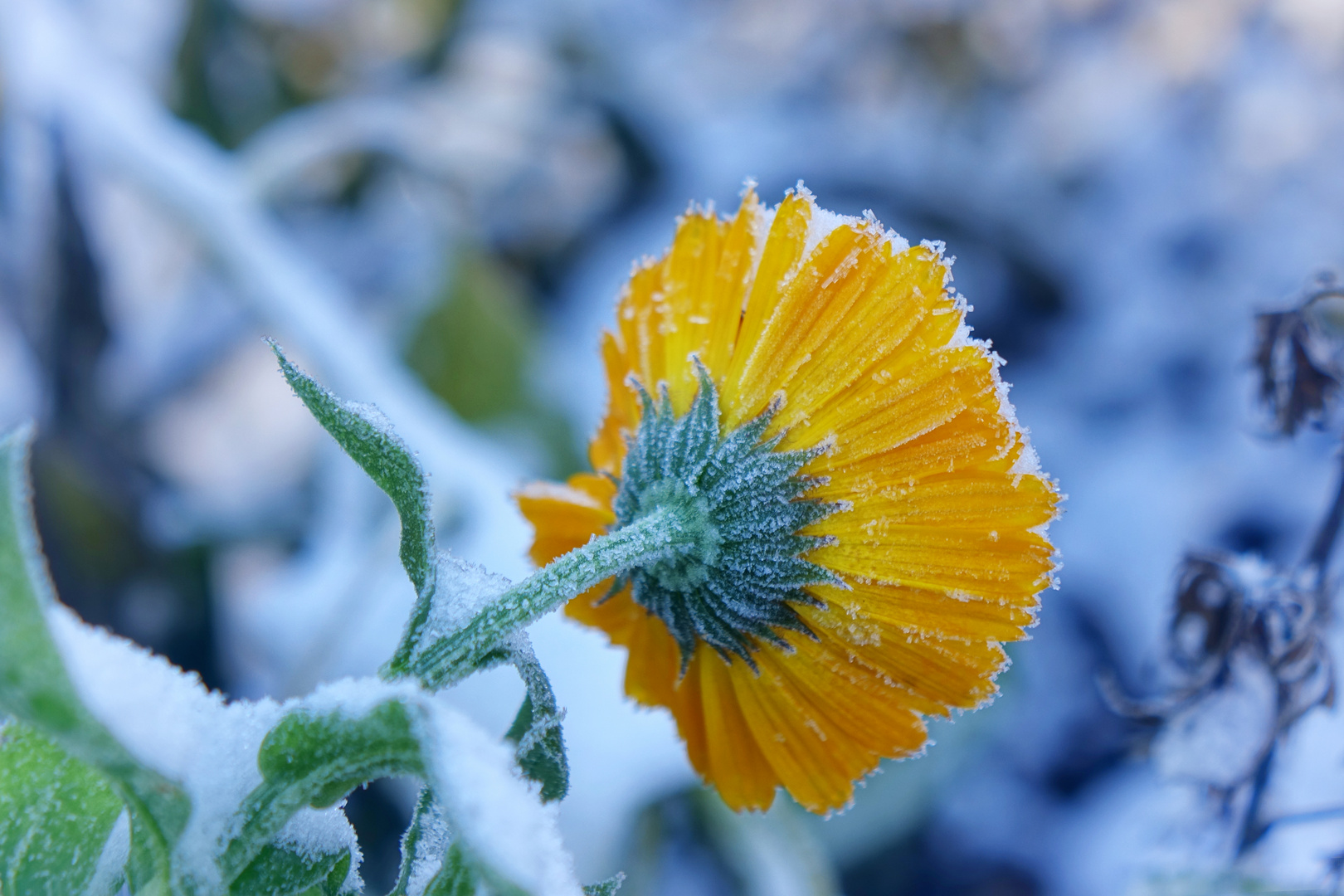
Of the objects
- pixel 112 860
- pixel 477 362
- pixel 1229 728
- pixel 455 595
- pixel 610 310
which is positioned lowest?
pixel 112 860

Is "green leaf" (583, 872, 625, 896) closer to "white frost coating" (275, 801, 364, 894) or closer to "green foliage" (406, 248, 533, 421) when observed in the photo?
"white frost coating" (275, 801, 364, 894)

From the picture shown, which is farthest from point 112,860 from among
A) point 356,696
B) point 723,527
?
point 723,527

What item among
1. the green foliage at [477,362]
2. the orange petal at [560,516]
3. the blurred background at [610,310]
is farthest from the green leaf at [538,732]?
the green foliage at [477,362]

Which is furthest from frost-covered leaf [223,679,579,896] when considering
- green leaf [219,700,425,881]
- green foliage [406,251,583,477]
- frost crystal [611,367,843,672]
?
green foliage [406,251,583,477]

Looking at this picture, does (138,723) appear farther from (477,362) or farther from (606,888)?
(477,362)

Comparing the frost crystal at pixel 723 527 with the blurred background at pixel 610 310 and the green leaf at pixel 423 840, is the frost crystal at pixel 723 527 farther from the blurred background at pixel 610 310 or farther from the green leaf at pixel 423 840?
the blurred background at pixel 610 310

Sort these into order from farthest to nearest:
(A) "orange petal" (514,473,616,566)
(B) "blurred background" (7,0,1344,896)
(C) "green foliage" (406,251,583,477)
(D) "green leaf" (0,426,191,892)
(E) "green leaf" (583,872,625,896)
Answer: (C) "green foliage" (406,251,583,477) < (B) "blurred background" (7,0,1344,896) < (A) "orange petal" (514,473,616,566) < (E) "green leaf" (583,872,625,896) < (D) "green leaf" (0,426,191,892)

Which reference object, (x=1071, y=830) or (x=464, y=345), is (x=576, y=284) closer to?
(x=464, y=345)

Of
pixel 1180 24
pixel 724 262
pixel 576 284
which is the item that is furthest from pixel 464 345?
pixel 1180 24
